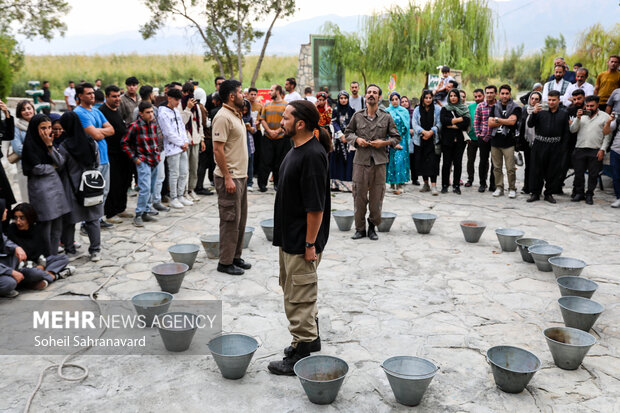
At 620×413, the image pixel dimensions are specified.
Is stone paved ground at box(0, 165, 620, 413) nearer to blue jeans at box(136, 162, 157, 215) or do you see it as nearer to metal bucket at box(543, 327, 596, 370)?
metal bucket at box(543, 327, 596, 370)

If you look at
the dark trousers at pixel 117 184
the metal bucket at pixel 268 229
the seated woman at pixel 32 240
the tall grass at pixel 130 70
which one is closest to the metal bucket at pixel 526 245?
the metal bucket at pixel 268 229

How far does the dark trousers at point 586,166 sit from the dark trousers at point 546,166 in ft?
1.03

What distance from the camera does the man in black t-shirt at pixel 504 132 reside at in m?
9.77

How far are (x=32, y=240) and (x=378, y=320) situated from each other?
3694mm

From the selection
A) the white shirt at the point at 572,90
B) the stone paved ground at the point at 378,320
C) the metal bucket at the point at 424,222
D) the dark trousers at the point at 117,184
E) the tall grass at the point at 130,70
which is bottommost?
the stone paved ground at the point at 378,320

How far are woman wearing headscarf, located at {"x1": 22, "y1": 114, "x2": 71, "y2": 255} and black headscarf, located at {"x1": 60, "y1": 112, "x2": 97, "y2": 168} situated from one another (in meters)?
0.33

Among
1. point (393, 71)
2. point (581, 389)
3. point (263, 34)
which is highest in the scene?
point (263, 34)

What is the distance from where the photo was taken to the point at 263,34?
26.0m

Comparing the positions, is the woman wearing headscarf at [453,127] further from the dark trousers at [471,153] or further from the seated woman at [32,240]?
the seated woman at [32,240]

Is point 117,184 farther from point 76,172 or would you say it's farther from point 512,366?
point 512,366

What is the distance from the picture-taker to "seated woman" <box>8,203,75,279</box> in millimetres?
5523

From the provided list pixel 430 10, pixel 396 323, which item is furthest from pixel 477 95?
pixel 430 10

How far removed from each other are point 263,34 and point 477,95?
17110mm

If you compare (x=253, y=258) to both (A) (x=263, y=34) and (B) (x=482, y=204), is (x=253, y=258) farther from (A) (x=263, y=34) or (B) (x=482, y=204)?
(A) (x=263, y=34)
